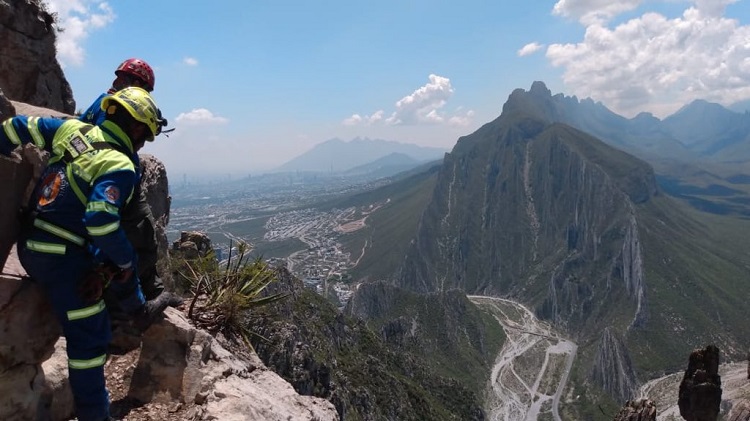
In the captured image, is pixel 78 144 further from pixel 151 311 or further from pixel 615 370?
pixel 615 370

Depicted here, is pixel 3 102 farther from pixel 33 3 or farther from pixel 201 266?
pixel 33 3

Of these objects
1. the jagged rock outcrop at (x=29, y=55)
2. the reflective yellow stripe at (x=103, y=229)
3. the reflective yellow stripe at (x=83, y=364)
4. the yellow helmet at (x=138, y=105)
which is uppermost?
the jagged rock outcrop at (x=29, y=55)

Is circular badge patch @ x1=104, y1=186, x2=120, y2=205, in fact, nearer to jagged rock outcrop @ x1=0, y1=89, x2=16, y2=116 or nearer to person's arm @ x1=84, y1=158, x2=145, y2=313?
person's arm @ x1=84, y1=158, x2=145, y2=313

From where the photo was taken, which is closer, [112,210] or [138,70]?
[112,210]

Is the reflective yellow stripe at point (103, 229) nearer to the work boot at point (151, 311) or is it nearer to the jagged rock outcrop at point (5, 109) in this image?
the work boot at point (151, 311)

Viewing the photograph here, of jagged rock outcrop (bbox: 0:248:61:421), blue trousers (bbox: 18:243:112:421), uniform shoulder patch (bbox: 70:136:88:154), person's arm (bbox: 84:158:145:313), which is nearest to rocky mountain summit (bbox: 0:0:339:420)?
jagged rock outcrop (bbox: 0:248:61:421)

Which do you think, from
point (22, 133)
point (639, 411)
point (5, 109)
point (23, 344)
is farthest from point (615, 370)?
point (22, 133)

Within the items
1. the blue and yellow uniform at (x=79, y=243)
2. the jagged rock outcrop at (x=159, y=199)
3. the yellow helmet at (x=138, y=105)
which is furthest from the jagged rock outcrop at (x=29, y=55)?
the blue and yellow uniform at (x=79, y=243)
